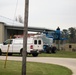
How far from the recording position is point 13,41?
34688 mm

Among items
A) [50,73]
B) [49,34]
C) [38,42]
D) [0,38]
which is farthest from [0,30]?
[50,73]

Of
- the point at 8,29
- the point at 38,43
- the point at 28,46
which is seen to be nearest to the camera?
the point at 28,46

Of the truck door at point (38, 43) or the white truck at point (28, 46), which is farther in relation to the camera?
the truck door at point (38, 43)

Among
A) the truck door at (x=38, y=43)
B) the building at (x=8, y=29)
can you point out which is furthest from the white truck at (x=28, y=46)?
the building at (x=8, y=29)

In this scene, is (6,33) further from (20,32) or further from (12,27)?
(20,32)

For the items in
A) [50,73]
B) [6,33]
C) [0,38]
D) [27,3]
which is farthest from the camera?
[6,33]

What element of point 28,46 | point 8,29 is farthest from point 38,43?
point 8,29

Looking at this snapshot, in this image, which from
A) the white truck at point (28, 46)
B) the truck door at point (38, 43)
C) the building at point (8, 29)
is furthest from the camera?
the building at point (8, 29)

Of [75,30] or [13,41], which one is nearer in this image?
[13,41]

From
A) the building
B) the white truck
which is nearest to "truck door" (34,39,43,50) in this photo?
the white truck

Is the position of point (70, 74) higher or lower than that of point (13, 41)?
lower

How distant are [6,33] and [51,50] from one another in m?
11.3

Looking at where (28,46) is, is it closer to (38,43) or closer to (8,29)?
(38,43)

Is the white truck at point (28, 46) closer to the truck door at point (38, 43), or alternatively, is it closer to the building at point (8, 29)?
the truck door at point (38, 43)
